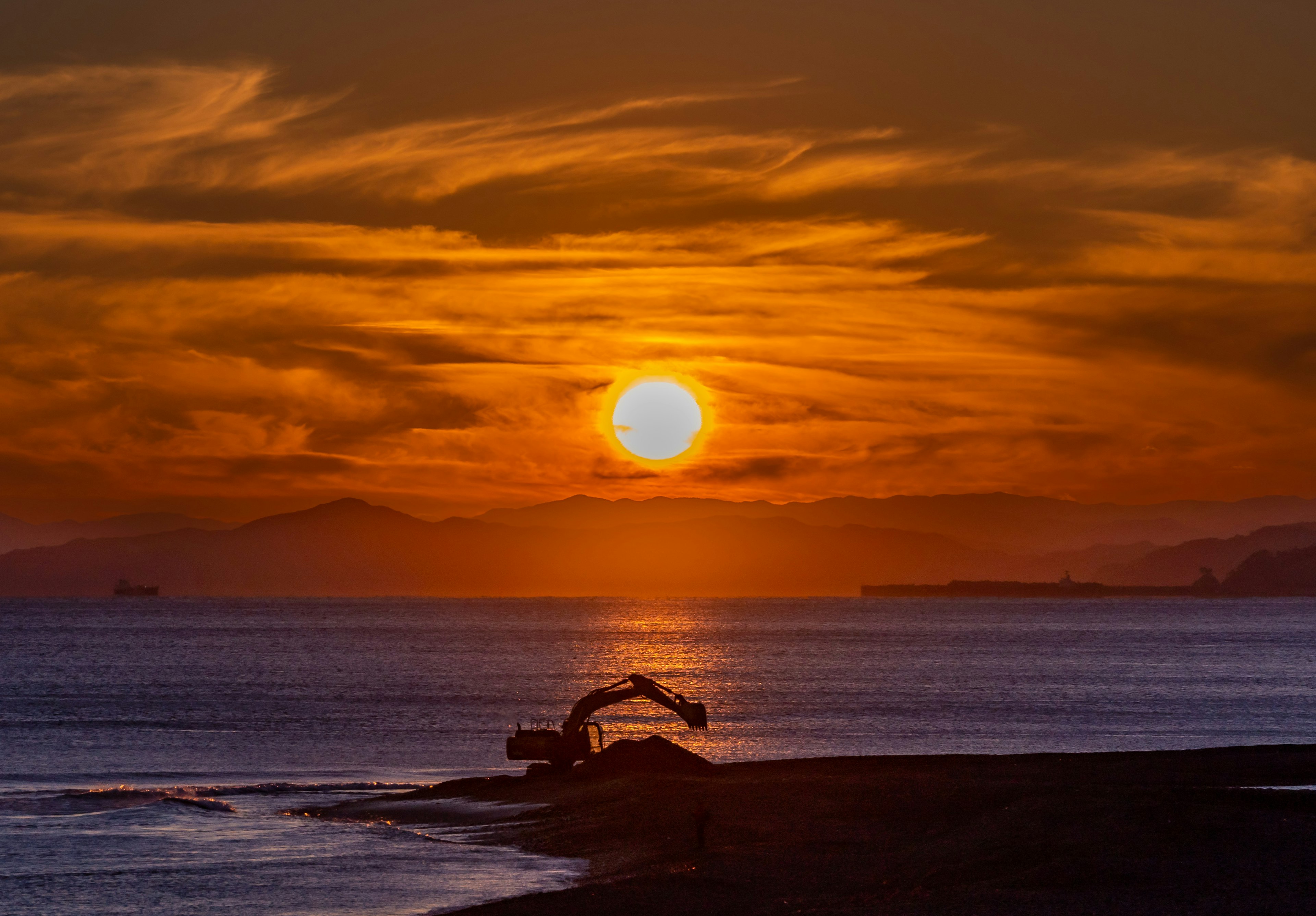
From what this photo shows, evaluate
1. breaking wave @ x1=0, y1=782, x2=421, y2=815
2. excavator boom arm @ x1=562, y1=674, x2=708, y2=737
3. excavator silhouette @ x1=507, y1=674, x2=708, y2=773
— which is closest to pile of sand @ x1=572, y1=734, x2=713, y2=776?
excavator silhouette @ x1=507, y1=674, x2=708, y2=773

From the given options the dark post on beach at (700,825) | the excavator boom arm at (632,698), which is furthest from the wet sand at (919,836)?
the excavator boom arm at (632,698)

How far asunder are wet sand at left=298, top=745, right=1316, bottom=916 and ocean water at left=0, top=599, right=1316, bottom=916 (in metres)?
2.61

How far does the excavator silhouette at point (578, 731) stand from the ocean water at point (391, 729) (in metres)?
5.94

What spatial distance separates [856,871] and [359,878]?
1090 cm

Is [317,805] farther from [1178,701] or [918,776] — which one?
[1178,701]

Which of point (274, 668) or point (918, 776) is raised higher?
point (274, 668)

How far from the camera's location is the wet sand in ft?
70.3

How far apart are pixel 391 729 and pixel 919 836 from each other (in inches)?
1764

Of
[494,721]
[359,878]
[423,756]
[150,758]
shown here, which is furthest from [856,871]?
[494,721]

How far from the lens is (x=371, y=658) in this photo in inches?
5748

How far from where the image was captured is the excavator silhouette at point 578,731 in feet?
139

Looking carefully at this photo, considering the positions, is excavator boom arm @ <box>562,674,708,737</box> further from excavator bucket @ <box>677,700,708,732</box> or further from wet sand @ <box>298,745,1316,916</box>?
wet sand @ <box>298,745,1316,916</box>

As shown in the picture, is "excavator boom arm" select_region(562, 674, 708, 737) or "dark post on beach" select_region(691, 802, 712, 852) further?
"excavator boom arm" select_region(562, 674, 708, 737)

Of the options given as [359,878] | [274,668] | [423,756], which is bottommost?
[359,878]
